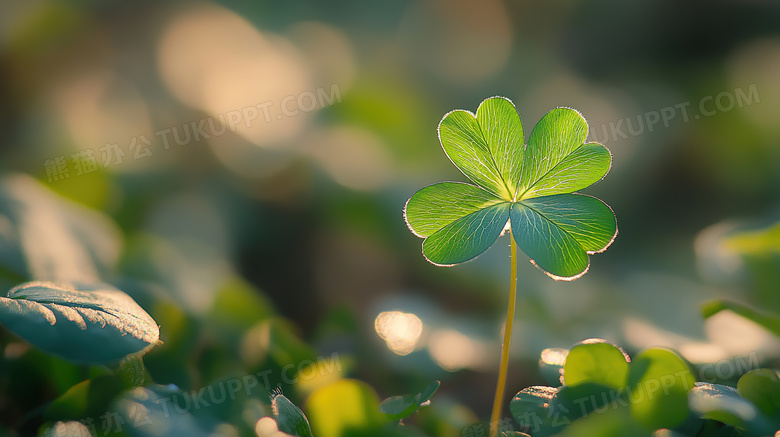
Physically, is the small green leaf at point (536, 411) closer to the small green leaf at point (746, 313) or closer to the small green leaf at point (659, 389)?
the small green leaf at point (659, 389)

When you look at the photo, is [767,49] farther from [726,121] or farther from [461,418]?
[461,418]

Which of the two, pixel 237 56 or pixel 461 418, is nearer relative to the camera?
pixel 461 418

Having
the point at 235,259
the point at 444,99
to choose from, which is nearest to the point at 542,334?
the point at 235,259

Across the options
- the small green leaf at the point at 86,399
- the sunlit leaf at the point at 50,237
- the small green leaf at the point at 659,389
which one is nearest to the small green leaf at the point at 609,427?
the small green leaf at the point at 659,389

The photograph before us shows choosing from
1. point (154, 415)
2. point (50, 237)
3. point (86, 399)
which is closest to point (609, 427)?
point (154, 415)

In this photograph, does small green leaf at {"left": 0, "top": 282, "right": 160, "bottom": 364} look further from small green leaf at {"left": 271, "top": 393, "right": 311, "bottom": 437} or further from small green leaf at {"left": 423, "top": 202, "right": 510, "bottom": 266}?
small green leaf at {"left": 423, "top": 202, "right": 510, "bottom": 266}

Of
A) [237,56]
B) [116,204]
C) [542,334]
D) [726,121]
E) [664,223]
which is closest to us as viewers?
[542,334]

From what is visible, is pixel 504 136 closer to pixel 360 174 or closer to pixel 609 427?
pixel 609 427
